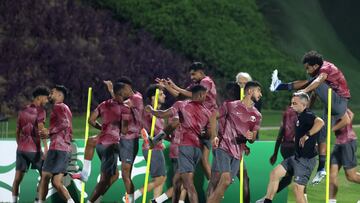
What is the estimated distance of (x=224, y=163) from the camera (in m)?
18.2

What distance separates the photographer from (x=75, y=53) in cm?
4588

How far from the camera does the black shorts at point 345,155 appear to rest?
63.4 feet

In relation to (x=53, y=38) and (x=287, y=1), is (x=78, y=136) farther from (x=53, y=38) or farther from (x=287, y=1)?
(x=287, y=1)

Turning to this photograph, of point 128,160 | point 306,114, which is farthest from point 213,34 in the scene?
point 306,114

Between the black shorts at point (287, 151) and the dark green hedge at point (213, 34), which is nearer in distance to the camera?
the black shorts at point (287, 151)

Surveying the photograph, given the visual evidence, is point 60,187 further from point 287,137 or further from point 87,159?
point 287,137

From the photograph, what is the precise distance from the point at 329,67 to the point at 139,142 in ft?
12.2

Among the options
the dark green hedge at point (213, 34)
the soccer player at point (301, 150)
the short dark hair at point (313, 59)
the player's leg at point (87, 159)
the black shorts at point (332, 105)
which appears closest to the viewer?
the soccer player at point (301, 150)

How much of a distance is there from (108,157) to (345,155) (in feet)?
12.8

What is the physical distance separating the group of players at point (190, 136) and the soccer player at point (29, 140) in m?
0.02

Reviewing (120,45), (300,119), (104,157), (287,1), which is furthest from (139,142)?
(287,1)

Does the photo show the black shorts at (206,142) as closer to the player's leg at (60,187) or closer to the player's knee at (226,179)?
the player's knee at (226,179)

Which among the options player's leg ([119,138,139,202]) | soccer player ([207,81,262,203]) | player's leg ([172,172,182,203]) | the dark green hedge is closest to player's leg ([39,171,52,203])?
player's leg ([119,138,139,202])

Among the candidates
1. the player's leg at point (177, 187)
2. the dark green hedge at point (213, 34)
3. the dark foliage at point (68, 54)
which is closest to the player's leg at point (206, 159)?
the player's leg at point (177, 187)
